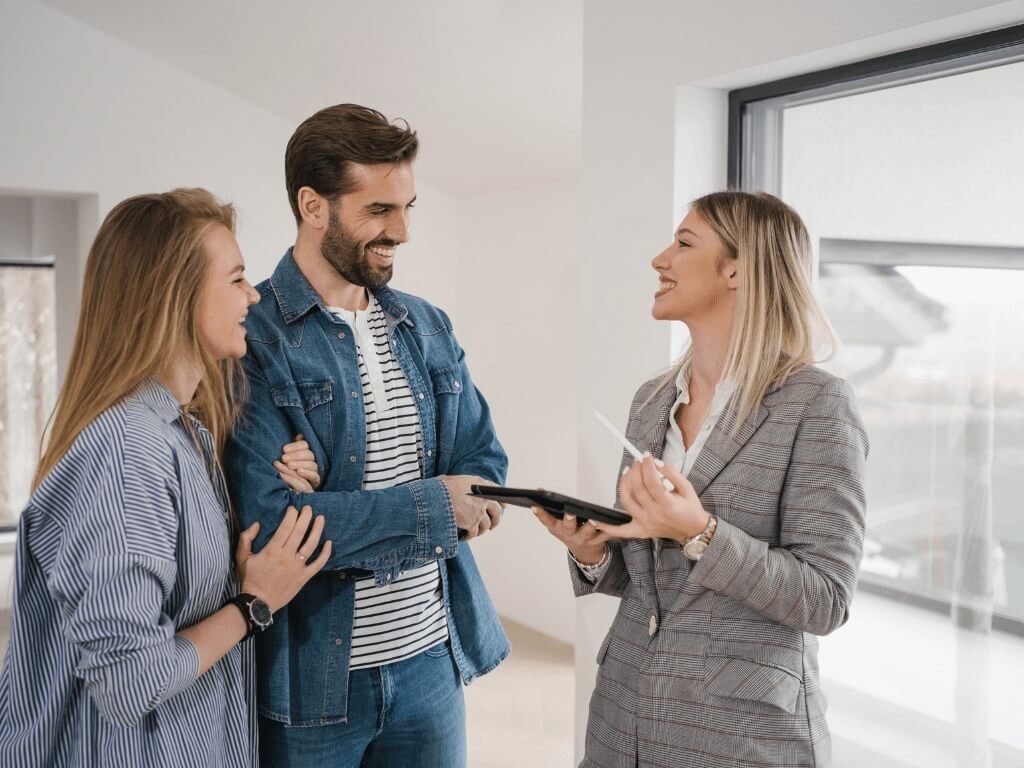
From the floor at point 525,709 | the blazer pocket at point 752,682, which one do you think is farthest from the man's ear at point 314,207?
the floor at point 525,709

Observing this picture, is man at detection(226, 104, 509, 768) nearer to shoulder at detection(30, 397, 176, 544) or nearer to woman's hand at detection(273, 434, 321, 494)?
woman's hand at detection(273, 434, 321, 494)

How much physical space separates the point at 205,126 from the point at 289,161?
3.60 metres

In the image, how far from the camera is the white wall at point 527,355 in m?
4.70

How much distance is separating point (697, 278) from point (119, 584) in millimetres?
1004

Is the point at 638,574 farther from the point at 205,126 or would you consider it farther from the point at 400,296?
the point at 205,126

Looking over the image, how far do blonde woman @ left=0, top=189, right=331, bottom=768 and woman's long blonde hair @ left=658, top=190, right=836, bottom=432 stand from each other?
0.77 meters

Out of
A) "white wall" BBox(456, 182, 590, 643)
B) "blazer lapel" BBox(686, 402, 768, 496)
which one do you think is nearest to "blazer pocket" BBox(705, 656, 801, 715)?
"blazer lapel" BBox(686, 402, 768, 496)

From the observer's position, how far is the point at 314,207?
5.72ft

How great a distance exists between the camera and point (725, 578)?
1.37 metres

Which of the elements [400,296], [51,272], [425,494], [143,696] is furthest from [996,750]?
[51,272]

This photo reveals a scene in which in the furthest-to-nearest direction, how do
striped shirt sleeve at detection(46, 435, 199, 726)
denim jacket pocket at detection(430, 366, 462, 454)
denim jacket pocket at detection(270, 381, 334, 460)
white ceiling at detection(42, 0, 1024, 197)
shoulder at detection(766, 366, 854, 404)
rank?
white ceiling at detection(42, 0, 1024, 197), denim jacket pocket at detection(430, 366, 462, 454), denim jacket pocket at detection(270, 381, 334, 460), shoulder at detection(766, 366, 854, 404), striped shirt sleeve at detection(46, 435, 199, 726)

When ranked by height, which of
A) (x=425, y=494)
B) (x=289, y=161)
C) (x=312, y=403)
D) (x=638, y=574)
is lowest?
(x=638, y=574)

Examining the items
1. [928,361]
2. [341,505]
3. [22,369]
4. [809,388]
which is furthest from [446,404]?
[22,369]

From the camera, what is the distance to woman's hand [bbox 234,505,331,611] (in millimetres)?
1474
